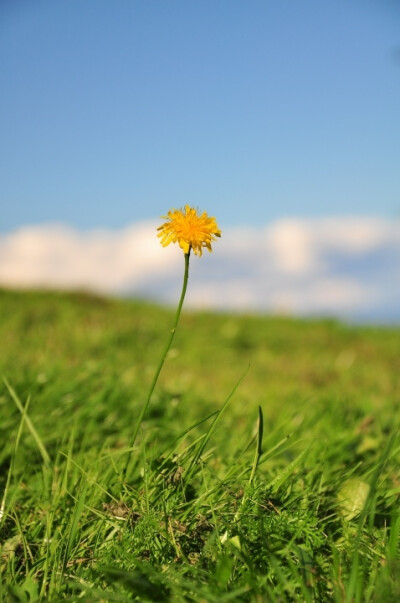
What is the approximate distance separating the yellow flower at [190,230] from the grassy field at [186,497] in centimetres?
43

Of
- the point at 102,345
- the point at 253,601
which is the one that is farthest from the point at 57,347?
the point at 253,601

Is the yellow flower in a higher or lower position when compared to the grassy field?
higher

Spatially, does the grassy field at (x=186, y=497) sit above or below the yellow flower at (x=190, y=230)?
below

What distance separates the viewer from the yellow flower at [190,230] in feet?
5.49

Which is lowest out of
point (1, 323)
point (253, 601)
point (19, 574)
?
point (19, 574)

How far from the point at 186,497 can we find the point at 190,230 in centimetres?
87

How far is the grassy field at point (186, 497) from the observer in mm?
1586

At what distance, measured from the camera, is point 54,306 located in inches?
298

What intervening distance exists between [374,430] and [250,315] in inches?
213

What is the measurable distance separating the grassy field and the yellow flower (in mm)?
428

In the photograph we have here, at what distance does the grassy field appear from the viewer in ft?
5.20

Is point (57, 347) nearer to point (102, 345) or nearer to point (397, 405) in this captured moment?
point (102, 345)

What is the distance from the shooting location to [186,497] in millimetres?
1971

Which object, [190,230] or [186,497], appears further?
[186,497]
